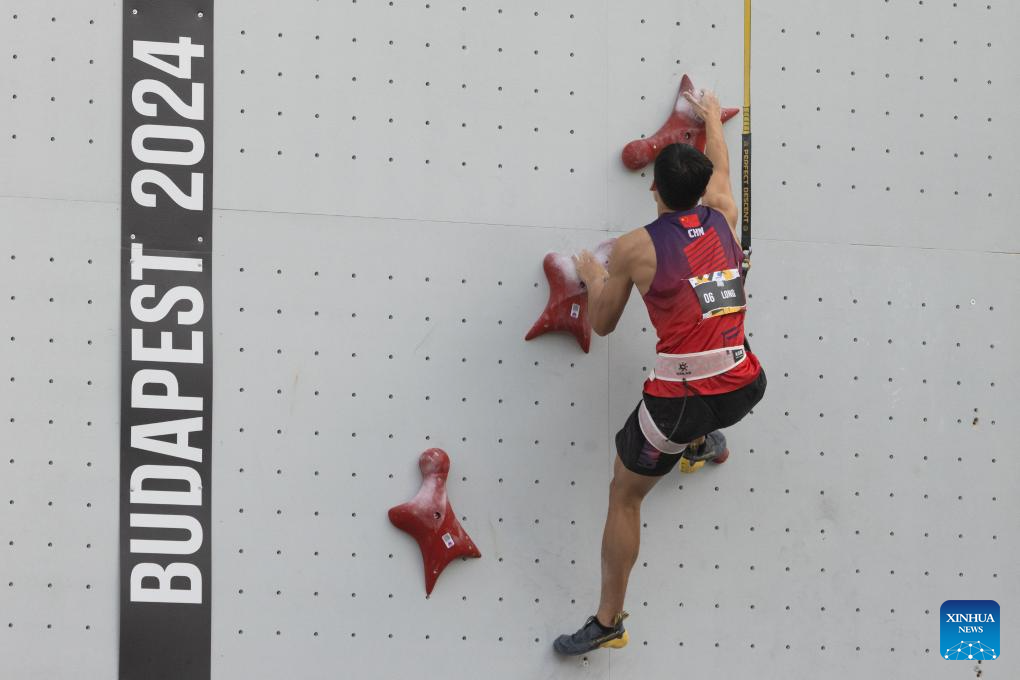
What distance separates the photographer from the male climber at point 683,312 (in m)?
2.92

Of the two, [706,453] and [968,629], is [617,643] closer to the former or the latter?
[706,453]

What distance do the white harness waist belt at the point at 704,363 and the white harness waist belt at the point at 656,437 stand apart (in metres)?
0.13

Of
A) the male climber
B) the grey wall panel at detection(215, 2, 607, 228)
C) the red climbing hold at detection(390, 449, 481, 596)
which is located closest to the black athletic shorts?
the male climber

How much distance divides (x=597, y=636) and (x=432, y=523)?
0.57 m

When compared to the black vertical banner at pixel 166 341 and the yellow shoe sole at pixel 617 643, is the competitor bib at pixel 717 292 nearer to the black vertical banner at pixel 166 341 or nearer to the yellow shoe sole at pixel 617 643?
the yellow shoe sole at pixel 617 643

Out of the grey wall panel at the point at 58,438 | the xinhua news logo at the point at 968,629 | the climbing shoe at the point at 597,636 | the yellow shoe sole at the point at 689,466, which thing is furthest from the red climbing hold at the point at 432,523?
the xinhua news logo at the point at 968,629

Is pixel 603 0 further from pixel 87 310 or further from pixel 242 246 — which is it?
pixel 87 310

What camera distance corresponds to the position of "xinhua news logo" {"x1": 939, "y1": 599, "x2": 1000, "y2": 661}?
3494mm

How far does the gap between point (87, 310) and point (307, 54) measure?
969 mm

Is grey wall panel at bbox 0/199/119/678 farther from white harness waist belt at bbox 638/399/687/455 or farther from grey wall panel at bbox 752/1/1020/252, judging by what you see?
grey wall panel at bbox 752/1/1020/252

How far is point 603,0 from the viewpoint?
3.41 metres

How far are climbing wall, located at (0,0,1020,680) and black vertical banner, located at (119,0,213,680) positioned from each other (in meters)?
0.05

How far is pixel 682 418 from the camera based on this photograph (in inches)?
116

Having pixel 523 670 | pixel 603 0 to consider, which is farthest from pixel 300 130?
pixel 523 670
